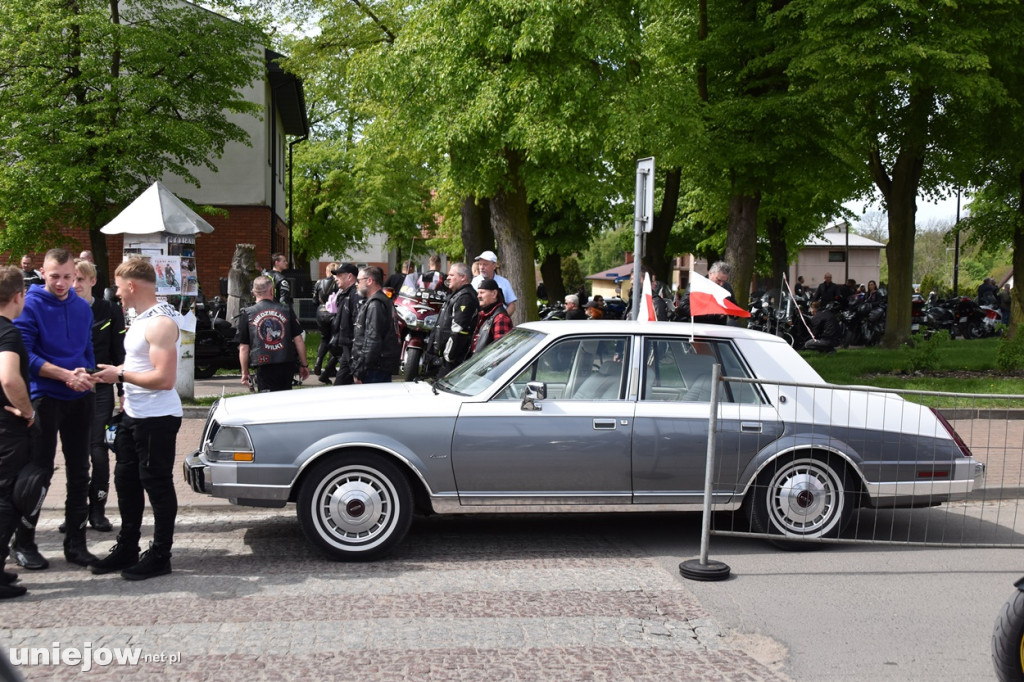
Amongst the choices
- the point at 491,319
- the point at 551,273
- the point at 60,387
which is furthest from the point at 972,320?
the point at 60,387

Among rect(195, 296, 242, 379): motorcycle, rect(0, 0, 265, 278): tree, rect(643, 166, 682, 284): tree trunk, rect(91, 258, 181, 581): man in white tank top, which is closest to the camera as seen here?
rect(91, 258, 181, 581): man in white tank top

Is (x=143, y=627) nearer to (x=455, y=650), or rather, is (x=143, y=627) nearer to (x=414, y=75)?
(x=455, y=650)

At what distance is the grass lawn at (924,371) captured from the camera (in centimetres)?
1516

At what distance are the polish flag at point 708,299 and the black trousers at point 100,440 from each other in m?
4.28

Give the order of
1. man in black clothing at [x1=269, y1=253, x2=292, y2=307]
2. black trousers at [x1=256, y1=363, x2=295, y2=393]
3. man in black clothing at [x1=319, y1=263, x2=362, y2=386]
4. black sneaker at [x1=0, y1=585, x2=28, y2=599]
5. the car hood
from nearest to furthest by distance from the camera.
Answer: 1. black sneaker at [x1=0, y1=585, x2=28, y2=599]
2. the car hood
3. black trousers at [x1=256, y1=363, x2=295, y2=393]
4. man in black clothing at [x1=319, y1=263, x2=362, y2=386]
5. man in black clothing at [x1=269, y1=253, x2=292, y2=307]

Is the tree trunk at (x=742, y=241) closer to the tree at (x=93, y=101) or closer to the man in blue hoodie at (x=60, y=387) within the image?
the tree at (x=93, y=101)

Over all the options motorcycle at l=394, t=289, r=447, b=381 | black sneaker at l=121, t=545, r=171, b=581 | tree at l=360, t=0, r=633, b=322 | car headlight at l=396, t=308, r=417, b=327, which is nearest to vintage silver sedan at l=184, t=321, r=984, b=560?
black sneaker at l=121, t=545, r=171, b=581

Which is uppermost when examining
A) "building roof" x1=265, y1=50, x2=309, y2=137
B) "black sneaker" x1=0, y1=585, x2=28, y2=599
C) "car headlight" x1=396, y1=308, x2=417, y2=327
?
"building roof" x1=265, y1=50, x2=309, y2=137

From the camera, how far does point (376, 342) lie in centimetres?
888

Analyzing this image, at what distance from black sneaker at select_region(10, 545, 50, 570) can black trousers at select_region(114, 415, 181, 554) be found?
560 mm

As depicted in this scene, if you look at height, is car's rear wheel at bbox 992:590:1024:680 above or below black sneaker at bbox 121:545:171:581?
above

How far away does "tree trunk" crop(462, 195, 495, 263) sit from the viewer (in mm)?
25047

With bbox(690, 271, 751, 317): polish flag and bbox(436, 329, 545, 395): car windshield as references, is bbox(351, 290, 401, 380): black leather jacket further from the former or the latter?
bbox(690, 271, 751, 317): polish flag

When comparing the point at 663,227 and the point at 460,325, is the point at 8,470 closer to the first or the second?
the point at 460,325
